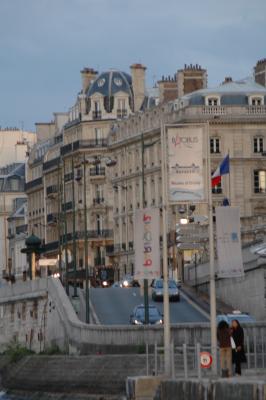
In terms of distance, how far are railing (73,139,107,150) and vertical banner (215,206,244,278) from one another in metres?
110

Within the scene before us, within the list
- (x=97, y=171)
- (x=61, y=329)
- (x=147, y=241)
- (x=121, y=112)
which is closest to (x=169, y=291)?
(x=61, y=329)

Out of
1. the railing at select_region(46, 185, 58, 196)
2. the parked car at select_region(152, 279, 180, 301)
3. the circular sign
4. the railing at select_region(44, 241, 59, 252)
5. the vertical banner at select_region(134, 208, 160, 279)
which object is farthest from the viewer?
the railing at select_region(46, 185, 58, 196)

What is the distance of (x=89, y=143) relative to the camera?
16762 cm

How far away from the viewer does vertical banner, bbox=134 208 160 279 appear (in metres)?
59.4

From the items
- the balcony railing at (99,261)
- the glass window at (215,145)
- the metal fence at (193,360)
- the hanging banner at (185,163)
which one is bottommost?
the metal fence at (193,360)

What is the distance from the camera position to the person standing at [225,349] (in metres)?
52.0

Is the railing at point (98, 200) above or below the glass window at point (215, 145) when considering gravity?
below

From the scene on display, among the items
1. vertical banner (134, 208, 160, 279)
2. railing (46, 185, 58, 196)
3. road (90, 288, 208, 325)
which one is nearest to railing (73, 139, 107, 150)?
railing (46, 185, 58, 196)

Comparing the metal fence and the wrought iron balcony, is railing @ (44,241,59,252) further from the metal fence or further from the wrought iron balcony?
the metal fence

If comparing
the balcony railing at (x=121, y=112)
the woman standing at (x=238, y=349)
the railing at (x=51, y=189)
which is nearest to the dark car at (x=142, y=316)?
the woman standing at (x=238, y=349)

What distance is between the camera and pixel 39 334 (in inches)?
3780

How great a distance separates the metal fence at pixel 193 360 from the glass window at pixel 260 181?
244ft

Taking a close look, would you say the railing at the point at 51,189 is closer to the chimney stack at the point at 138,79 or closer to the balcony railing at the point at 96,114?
the balcony railing at the point at 96,114

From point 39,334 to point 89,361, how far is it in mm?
23031
